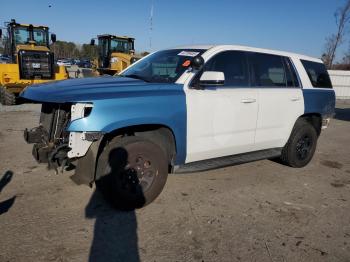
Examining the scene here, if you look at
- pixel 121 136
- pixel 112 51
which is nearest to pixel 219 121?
pixel 121 136

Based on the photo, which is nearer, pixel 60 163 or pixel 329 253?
pixel 329 253

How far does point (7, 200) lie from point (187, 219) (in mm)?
2187

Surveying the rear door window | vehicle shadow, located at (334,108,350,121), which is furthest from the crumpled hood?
vehicle shadow, located at (334,108,350,121)

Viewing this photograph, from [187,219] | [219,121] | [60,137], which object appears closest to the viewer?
[187,219]

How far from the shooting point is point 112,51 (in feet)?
58.4

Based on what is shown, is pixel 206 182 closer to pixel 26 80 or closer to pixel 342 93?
pixel 26 80

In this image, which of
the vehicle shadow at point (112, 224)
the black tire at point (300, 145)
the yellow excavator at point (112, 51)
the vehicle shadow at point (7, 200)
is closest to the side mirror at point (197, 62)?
the vehicle shadow at point (112, 224)

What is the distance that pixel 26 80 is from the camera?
41.3ft

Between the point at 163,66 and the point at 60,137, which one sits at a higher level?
the point at 163,66

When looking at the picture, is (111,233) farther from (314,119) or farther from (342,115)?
(342,115)

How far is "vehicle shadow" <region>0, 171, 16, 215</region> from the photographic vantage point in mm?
3928

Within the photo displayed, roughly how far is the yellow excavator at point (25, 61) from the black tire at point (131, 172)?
992 cm

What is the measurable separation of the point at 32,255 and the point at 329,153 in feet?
21.1

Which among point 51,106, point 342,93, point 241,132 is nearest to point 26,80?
point 51,106
